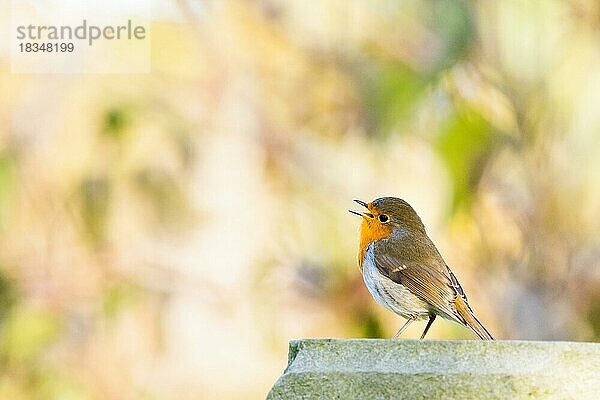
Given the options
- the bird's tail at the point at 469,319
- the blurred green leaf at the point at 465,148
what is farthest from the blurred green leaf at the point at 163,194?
the bird's tail at the point at 469,319

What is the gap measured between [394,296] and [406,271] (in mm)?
62

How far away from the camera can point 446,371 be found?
1.32 metres

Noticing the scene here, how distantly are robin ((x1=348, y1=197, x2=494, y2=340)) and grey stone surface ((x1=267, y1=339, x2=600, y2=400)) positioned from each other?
111cm

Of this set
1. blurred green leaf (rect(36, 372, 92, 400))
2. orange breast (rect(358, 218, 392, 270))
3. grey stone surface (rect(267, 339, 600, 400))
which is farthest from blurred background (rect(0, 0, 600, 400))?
grey stone surface (rect(267, 339, 600, 400))

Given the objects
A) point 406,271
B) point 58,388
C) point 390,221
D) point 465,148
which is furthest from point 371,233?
point 58,388

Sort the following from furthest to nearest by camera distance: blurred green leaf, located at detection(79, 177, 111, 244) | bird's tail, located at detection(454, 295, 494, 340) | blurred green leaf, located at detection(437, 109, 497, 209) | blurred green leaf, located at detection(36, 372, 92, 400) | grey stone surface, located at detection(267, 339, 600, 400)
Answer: blurred green leaf, located at detection(79, 177, 111, 244) < blurred green leaf, located at detection(437, 109, 497, 209) < blurred green leaf, located at detection(36, 372, 92, 400) < bird's tail, located at detection(454, 295, 494, 340) < grey stone surface, located at detection(267, 339, 600, 400)

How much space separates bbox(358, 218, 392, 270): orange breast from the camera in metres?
2.69

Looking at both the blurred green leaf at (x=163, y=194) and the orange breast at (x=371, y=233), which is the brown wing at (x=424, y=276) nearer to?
the orange breast at (x=371, y=233)

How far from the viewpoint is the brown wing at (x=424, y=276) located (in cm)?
255

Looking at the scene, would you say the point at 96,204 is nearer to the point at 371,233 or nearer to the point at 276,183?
the point at 276,183

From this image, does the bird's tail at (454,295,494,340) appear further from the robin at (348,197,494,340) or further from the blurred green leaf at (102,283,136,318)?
the blurred green leaf at (102,283,136,318)

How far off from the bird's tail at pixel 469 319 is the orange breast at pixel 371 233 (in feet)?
0.77

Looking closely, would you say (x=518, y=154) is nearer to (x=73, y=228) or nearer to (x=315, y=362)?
(x=73, y=228)

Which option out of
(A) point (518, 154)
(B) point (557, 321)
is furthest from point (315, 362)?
(A) point (518, 154)
